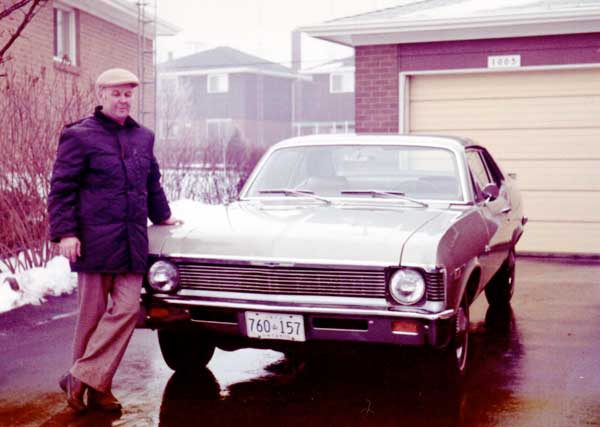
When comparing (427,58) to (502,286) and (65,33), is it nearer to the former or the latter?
(502,286)

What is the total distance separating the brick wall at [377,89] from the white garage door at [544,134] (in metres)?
0.61

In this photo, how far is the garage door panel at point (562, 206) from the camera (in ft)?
40.6

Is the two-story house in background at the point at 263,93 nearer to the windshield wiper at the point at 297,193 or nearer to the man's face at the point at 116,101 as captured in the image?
the windshield wiper at the point at 297,193

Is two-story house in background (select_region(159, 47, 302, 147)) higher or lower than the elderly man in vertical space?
higher

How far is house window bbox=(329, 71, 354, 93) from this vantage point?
52188 mm

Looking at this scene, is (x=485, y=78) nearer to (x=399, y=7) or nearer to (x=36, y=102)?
(x=399, y=7)

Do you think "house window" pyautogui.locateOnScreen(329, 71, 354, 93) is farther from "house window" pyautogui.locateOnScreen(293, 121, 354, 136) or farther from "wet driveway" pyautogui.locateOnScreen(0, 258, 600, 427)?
"wet driveway" pyautogui.locateOnScreen(0, 258, 600, 427)

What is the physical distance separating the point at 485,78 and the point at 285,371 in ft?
25.6

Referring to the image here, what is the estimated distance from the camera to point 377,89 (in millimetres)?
13312

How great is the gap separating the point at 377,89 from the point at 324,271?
8.55 meters

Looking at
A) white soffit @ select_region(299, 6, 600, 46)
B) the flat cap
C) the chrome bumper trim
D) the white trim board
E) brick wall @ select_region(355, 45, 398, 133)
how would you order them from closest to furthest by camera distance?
the chrome bumper trim < the flat cap < white soffit @ select_region(299, 6, 600, 46) < the white trim board < brick wall @ select_region(355, 45, 398, 133)

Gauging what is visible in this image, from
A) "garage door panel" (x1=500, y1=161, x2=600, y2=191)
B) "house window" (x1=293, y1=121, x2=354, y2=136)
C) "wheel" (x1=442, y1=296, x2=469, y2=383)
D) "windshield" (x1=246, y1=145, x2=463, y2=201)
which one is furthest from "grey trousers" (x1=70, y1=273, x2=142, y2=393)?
"house window" (x1=293, y1=121, x2=354, y2=136)

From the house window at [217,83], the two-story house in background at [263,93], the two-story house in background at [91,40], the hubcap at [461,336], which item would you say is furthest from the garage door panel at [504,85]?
the house window at [217,83]

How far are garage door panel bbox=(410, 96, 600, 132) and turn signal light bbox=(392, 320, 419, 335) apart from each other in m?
8.23
